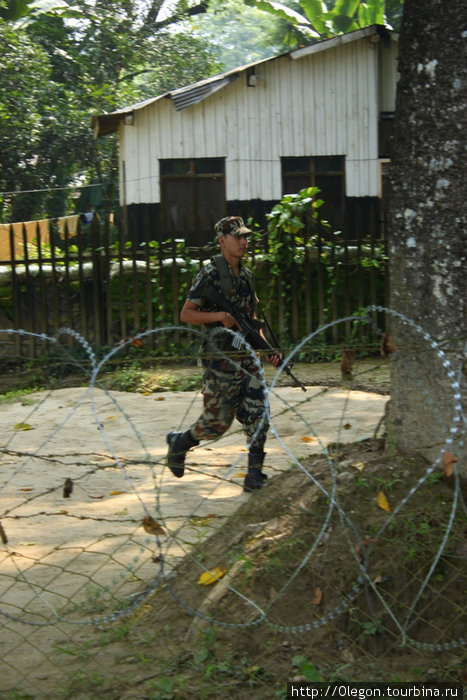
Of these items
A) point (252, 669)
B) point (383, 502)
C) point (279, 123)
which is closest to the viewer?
point (252, 669)

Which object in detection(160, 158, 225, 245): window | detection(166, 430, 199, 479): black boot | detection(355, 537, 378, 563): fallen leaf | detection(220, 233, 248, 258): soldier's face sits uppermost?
detection(160, 158, 225, 245): window

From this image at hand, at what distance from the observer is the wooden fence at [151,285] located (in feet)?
32.9

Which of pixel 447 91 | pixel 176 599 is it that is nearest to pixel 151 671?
pixel 176 599

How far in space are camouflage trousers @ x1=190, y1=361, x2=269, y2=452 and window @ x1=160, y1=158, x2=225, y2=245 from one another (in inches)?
409

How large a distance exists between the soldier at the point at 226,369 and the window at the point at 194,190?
1019 centimetres

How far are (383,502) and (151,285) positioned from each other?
712 cm

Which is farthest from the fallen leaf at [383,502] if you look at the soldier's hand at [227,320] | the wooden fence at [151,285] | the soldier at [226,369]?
the wooden fence at [151,285]

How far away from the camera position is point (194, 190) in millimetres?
15078

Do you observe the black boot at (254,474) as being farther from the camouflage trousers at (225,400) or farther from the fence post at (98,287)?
the fence post at (98,287)

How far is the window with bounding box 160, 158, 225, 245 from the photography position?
15.1 metres

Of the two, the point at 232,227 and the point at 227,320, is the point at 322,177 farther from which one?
the point at 227,320

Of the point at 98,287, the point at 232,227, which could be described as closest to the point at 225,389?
the point at 232,227

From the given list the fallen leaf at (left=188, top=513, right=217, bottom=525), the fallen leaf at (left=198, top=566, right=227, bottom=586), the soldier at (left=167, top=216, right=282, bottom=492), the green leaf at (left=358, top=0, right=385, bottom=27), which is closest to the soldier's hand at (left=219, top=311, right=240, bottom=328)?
the soldier at (left=167, top=216, right=282, bottom=492)

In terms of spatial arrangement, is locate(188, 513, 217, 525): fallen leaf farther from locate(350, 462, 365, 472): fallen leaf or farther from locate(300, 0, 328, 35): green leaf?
locate(300, 0, 328, 35): green leaf
